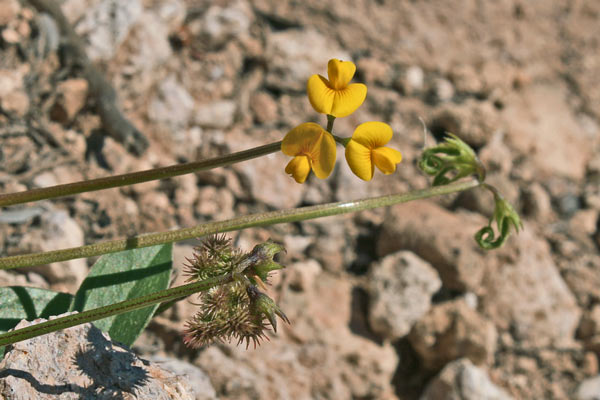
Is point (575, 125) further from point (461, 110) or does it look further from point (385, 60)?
point (385, 60)

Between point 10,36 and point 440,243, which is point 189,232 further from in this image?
point 10,36

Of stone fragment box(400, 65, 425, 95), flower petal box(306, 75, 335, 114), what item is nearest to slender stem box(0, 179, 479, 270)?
flower petal box(306, 75, 335, 114)

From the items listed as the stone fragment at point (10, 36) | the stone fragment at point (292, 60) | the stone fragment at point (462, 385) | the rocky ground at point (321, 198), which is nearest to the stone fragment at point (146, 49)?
the rocky ground at point (321, 198)

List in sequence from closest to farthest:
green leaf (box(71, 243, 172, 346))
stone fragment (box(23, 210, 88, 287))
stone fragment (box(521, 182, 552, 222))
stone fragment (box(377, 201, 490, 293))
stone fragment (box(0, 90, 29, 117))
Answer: green leaf (box(71, 243, 172, 346))
stone fragment (box(23, 210, 88, 287))
stone fragment (box(0, 90, 29, 117))
stone fragment (box(377, 201, 490, 293))
stone fragment (box(521, 182, 552, 222))

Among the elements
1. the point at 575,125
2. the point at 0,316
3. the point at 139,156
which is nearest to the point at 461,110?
the point at 575,125

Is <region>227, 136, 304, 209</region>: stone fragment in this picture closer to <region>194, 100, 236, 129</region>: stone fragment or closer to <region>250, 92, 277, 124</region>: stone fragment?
<region>194, 100, 236, 129</region>: stone fragment
